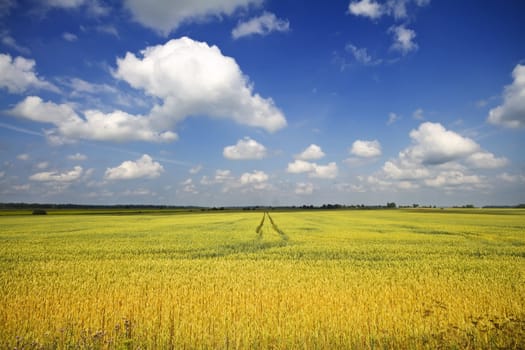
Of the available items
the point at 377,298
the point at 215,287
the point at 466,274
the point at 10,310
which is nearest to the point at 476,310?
the point at 377,298

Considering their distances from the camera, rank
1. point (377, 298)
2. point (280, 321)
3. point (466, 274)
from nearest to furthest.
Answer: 1. point (280, 321)
2. point (377, 298)
3. point (466, 274)

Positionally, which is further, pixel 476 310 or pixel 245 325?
pixel 476 310

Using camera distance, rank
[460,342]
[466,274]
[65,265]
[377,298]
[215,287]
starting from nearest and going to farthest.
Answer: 1. [460,342]
2. [377,298]
3. [215,287]
4. [466,274]
5. [65,265]

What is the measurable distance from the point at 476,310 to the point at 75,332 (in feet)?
31.3

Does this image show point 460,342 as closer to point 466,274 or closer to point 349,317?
point 349,317

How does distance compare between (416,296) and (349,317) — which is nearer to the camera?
(349,317)

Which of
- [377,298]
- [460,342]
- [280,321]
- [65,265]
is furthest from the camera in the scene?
[65,265]

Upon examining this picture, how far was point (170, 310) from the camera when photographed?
725cm

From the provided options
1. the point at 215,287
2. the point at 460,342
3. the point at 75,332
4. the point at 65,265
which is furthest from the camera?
the point at 65,265

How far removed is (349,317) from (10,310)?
8188 mm

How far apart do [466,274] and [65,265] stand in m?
17.5

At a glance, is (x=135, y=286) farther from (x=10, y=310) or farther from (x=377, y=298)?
(x=377, y=298)

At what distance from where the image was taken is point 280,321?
674cm

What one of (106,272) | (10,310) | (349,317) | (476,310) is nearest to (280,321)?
(349,317)
